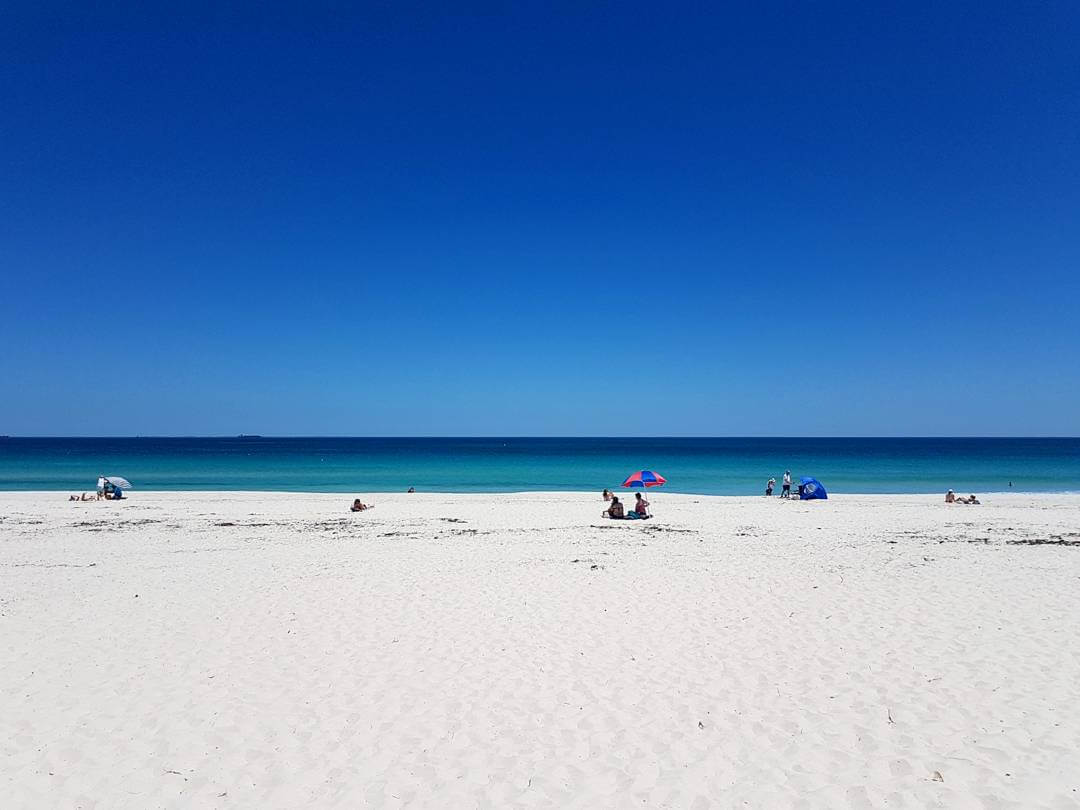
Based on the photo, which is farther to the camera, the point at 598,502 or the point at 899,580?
the point at 598,502

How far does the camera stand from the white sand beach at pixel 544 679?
566 cm

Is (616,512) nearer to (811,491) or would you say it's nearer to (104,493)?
(811,491)

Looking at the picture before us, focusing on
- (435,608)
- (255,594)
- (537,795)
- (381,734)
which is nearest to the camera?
(537,795)

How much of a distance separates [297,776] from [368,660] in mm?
2977

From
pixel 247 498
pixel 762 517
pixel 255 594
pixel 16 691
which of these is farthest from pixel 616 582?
pixel 247 498

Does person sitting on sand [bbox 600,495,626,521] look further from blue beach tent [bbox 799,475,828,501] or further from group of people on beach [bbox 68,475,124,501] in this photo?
group of people on beach [bbox 68,475,124,501]

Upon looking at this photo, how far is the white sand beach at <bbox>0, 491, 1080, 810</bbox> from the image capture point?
18.6 feet

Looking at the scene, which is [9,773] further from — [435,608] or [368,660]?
[435,608]

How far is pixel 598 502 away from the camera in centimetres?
3350

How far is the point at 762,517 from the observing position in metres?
25.7

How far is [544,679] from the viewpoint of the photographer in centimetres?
800

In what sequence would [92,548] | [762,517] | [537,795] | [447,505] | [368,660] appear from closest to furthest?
[537,795] → [368,660] → [92,548] → [762,517] → [447,505]

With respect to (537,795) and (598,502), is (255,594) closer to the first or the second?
(537,795)

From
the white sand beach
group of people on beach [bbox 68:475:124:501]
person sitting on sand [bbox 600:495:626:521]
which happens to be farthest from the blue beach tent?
group of people on beach [bbox 68:475:124:501]
